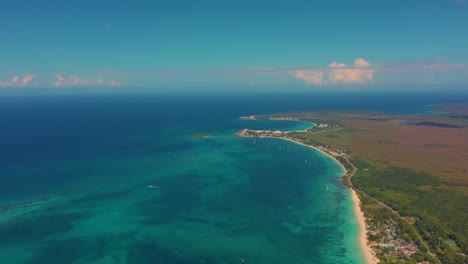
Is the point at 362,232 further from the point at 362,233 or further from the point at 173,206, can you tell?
the point at 173,206

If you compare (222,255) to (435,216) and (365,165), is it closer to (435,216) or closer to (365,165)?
(435,216)

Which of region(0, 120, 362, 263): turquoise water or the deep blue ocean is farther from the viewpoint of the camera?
the deep blue ocean

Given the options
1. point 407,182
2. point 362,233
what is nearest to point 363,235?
point 362,233

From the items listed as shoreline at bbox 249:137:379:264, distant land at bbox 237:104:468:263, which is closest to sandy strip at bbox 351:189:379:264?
shoreline at bbox 249:137:379:264

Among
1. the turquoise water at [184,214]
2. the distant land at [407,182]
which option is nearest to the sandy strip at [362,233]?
the distant land at [407,182]

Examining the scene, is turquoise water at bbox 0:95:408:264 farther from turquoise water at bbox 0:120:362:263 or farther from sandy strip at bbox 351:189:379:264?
sandy strip at bbox 351:189:379:264

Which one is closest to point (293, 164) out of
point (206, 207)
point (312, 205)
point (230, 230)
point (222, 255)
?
point (312, 205)

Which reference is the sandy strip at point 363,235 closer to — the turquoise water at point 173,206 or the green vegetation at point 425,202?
the turquoise water at point 173,206

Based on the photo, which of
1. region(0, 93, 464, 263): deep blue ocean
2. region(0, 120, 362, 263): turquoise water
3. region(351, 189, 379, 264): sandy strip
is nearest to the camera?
region(351, 189, 379, 264): sandy strip

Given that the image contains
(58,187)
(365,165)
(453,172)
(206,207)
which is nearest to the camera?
(206,207)
